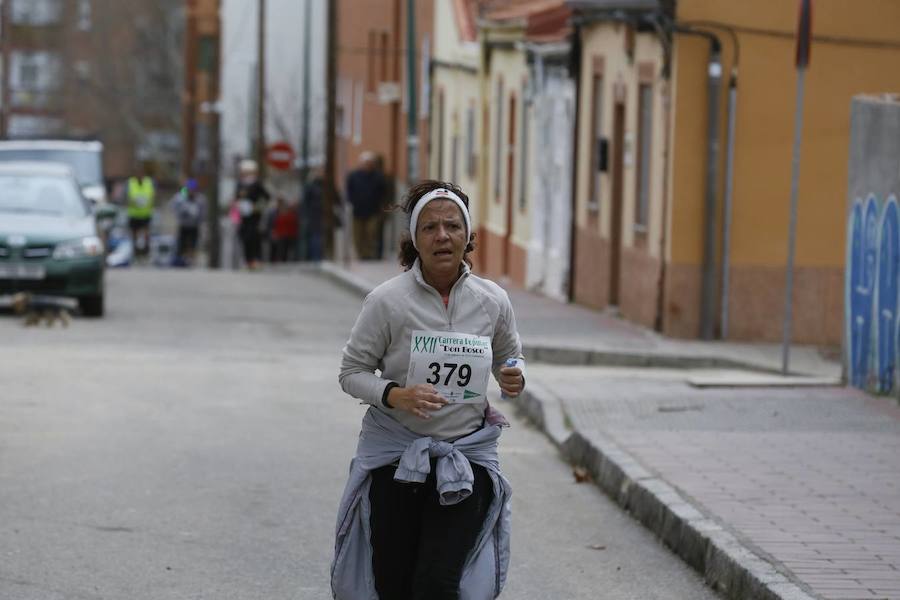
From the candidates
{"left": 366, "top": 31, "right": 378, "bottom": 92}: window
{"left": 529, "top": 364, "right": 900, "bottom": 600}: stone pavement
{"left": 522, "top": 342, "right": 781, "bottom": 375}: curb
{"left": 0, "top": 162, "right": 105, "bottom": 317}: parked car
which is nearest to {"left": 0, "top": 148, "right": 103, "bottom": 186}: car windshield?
{"left": 0, "top": 162, "right": 105, "bottom": 317}: parked car

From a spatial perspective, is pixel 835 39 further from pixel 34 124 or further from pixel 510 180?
pixel 34 124

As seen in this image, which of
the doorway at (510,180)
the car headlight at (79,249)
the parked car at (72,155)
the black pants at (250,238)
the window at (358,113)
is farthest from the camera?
the window at (358,113)

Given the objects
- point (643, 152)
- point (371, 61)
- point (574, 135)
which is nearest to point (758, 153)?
point (643, 152)

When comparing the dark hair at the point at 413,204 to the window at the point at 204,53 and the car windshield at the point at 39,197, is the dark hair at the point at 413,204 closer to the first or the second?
the car windshield at the point at 39,197

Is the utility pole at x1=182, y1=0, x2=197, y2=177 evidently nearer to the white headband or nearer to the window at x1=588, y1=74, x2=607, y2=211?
the window at x1=588, y1=74, x2=607, y2=211

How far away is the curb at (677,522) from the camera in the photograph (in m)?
7.88

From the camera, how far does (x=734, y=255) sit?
20.4m

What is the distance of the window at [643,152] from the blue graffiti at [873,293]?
24.8 ft

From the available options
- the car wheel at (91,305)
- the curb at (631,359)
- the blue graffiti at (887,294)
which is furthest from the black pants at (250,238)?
the blue graffiti at (887,294)

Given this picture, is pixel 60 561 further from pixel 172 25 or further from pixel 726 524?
pixel 172 25

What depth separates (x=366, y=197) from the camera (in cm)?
3766

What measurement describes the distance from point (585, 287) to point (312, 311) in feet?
10.9

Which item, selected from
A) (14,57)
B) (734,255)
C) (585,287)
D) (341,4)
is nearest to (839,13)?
(734,255)

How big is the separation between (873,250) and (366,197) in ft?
77.6
